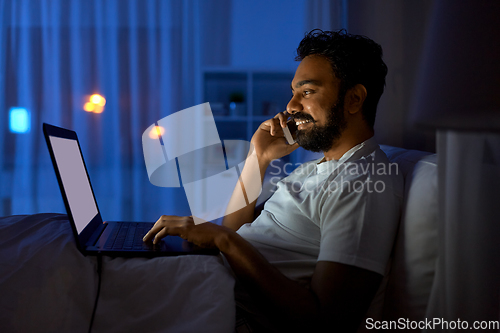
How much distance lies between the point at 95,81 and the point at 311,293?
7.43ft

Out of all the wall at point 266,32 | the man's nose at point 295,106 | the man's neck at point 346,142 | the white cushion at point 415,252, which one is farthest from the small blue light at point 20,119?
the white cushion at point 415,252

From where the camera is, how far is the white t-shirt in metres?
0.70

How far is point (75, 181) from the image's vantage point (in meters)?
0.97

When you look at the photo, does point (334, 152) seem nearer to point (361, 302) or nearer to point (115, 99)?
point (361, 302)

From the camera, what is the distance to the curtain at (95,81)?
7.63 feet

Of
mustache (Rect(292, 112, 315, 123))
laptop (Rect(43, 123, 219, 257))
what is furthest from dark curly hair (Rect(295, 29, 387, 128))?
laptop (Rect(43, 123, 219, 257))

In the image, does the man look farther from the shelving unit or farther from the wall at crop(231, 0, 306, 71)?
the wall at crop(231, 0, 306, 71)

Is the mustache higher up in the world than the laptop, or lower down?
higher up

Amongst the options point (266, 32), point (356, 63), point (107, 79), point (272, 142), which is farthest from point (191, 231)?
point (266, 32)

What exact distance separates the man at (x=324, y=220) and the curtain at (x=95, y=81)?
1.38 m

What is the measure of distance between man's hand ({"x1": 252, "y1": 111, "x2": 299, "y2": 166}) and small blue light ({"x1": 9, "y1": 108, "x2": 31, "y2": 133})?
1894 millimetres

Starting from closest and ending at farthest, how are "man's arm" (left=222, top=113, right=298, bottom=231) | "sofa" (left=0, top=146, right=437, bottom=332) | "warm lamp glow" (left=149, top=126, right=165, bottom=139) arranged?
"sofa" (left=0, top=146, right=437, bottom=332), "man's arm" (left=222, top=113, right=298, bottom=231), "warm lamp glow" (left=149, top=126, right=165, bottom=139)

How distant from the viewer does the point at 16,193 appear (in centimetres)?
234

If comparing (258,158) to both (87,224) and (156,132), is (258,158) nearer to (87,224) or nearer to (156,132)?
(87,224)
